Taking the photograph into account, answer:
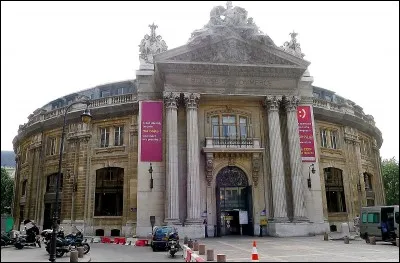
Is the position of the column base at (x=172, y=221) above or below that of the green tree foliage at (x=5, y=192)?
below

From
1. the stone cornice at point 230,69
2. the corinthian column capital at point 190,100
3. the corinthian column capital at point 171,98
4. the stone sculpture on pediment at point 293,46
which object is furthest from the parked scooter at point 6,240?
the stone sculpture on pediment at point 293,46

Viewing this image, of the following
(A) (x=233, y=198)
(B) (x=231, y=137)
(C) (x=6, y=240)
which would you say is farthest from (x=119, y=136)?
(C) (x=6, y=240)

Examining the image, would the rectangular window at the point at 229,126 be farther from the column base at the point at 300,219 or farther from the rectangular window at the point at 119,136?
the rectangular window at the point at 119,136

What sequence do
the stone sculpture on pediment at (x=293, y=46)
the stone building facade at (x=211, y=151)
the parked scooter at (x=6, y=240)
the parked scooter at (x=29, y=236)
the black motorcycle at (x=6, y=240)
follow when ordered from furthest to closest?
the stone sculpture on pediment at (x=293, y=46), the stone building facade at (x=211, y=151), the black motorcycle at (x=6, y=240), the parked scooter at (x=6, y=240), the parked scooter at (x=29, y=236)

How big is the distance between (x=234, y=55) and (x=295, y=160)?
995 cm

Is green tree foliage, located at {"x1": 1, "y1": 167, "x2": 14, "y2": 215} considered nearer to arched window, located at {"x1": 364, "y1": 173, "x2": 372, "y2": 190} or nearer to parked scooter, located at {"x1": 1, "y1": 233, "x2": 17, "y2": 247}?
parked scooter, located at {"x1": 1, "y1": 233, "x2": 17, "y2": 247}

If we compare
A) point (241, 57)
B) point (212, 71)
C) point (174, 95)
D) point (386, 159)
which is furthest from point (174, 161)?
point (386, 159)

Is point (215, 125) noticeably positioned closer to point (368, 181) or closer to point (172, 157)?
point (172, 157)

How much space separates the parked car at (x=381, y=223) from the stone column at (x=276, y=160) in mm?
5697

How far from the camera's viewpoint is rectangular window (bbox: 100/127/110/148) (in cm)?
3106

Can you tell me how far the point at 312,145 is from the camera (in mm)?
29609

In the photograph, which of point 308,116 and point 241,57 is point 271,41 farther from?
point 308,116

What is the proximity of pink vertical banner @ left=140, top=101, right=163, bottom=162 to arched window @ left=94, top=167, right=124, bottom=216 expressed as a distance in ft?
13.4

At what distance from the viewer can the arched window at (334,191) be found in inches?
1268
